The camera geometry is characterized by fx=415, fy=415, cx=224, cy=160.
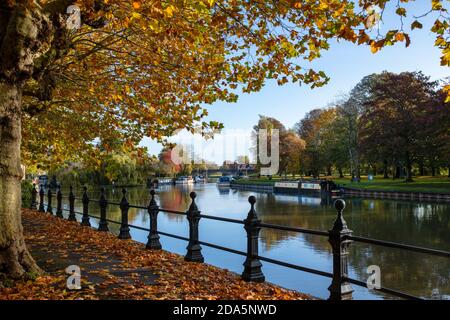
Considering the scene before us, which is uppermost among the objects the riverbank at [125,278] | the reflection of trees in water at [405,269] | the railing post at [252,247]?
the railing post at [252,247]

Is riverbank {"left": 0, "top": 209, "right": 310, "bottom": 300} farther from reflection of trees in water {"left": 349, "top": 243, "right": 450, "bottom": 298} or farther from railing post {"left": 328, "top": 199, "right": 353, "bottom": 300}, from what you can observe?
reflection of trees in water {"left": 349, "top": 243, "right": 450, "bottom": 298}

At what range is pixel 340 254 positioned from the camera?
6082 millimetres

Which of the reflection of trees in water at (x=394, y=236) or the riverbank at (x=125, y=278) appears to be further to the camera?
the reflection of trees in water at (x=394, y=236)

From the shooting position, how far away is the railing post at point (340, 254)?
6051mm

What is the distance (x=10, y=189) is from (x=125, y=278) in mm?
2531

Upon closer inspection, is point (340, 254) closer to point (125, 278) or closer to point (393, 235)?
point (125, 278)

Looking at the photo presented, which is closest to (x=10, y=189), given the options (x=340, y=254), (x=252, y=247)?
(x=252, y=247)

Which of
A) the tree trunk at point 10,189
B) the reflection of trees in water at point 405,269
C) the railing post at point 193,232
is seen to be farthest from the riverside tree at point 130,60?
the reflection of trees in water at point 405,269

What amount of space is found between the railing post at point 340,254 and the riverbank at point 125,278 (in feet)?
2.88

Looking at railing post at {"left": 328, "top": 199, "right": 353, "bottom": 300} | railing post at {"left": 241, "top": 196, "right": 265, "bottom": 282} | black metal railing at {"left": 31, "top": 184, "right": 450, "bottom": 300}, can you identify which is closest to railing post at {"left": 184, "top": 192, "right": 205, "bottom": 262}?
black metal railing at {"left": 31, "top": 184, "right": 450, "bottom": 300}

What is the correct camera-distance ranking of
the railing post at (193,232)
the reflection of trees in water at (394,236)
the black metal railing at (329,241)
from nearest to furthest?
the black metal railing at (329,241) → the railing post at (193,232) → the reflection of trees in water at (394,236)

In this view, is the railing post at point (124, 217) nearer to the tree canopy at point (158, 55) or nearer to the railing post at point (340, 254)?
the tree canopy at point (158, 55)
